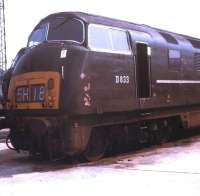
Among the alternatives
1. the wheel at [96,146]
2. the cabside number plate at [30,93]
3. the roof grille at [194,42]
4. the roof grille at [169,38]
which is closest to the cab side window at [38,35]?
the cabside number plate at [30,93]

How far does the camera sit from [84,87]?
1073 cm

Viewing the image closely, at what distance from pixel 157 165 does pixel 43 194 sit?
3.23 metres

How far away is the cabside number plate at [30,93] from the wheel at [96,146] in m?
1.51

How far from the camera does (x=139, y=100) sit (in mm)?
12656

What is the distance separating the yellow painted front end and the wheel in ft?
4.61

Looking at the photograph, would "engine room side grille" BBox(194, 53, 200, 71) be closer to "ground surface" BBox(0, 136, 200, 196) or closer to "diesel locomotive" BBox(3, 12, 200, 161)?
"diesel locomotive" BBox(3, 12, 200, 161)

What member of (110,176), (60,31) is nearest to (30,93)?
(60,31)

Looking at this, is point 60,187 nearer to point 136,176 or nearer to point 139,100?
point 136,176

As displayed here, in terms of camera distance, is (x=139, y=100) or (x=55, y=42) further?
(x=139, y=100)

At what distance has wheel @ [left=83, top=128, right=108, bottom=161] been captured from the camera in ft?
37.5

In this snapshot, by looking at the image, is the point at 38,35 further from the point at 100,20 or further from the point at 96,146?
the point at 96,146

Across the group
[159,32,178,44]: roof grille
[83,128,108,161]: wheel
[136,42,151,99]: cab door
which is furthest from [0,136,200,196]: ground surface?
[159,32,178,44]: roof grille

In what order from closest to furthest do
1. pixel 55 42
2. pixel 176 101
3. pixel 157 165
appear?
pixel 157 165 → pixel 55 42 → pixel 176 101

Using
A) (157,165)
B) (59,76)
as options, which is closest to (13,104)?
(59,76)
